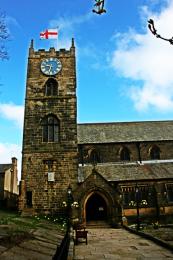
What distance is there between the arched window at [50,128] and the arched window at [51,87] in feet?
10.0

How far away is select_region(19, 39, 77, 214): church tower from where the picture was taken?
27516mm

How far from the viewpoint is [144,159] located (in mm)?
34688

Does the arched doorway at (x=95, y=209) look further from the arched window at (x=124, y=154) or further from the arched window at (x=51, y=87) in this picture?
the arched window at (x=51, y=87)

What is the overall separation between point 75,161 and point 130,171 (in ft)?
23.6

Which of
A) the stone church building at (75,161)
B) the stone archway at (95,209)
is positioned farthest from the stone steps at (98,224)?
the stone archway at (95,209)

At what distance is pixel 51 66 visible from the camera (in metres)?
32.6

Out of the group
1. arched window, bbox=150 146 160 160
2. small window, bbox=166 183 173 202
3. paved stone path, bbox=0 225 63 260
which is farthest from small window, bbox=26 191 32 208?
arched window, bbox=150 146 160 160

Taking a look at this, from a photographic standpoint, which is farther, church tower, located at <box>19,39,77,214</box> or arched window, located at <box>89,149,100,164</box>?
arched window, located at <box>89,149,100,164</box>

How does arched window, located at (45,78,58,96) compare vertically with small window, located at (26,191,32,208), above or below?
above

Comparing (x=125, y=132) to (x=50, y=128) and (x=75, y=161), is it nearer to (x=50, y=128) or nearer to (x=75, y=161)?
(x=75, y=161)

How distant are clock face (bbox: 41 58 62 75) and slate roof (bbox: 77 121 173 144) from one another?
9.69 meters

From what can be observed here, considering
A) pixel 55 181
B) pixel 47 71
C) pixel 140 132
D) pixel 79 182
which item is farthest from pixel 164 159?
pixel 47 71

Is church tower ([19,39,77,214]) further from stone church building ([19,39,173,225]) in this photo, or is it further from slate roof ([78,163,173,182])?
slate roof ([78,163,173,182])

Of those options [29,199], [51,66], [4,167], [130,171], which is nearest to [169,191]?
[130,171]
